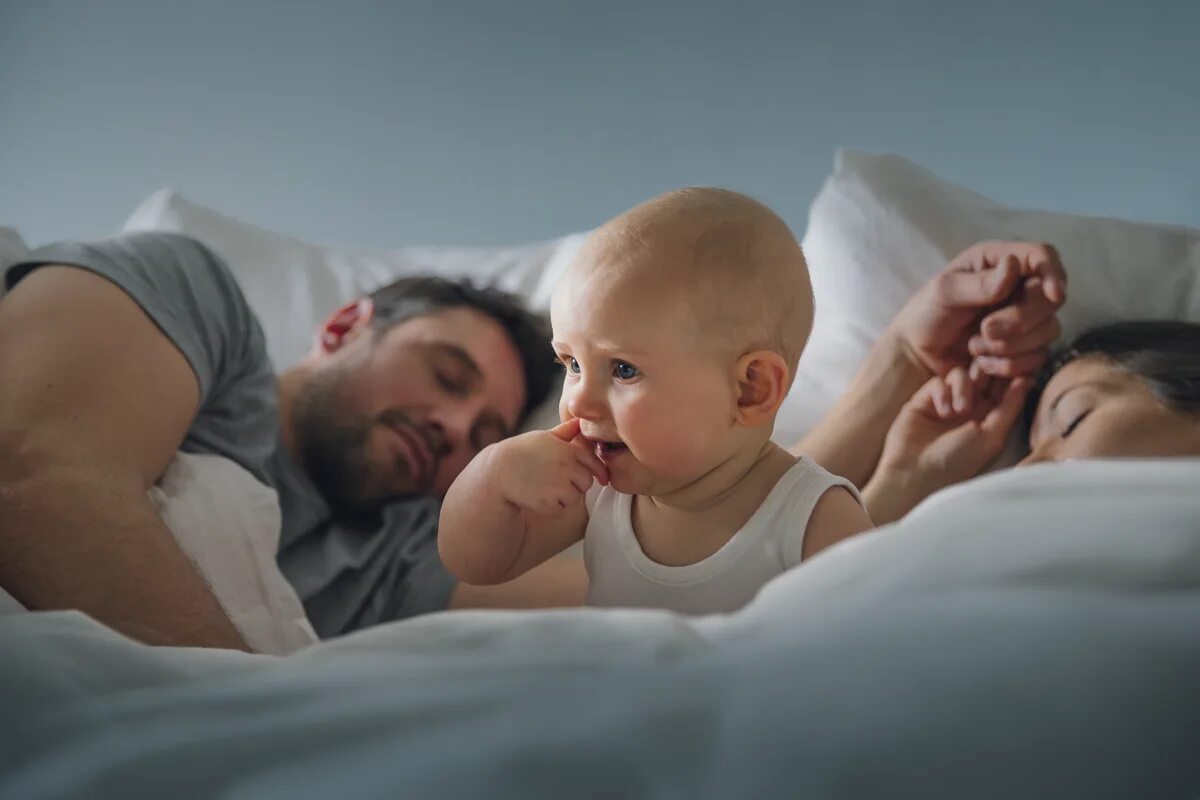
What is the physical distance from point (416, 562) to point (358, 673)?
793mm

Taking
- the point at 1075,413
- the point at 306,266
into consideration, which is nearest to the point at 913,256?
the point at 1075,413

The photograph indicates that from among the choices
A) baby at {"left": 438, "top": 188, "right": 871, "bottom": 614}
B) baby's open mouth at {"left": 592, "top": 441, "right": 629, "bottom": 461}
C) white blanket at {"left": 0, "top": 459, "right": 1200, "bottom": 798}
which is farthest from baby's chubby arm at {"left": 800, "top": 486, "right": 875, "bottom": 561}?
white blanket at {"left": 0, "top": 459, "right": 1200, "bottom": 798}

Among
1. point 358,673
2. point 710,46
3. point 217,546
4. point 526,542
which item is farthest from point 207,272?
point 358,673

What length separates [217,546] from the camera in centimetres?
77

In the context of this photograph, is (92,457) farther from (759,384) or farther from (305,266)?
(305,266)

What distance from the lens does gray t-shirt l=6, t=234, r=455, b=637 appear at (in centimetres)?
85

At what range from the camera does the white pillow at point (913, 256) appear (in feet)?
3.55

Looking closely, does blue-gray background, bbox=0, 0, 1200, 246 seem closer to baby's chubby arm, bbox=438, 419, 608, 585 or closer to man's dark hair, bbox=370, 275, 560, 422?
man's dark hair, bbox=370, 275, 560, 422

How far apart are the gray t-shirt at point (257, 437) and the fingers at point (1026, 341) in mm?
614

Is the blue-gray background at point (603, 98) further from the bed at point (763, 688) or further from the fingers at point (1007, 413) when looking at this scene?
the bed at point (763, 688)

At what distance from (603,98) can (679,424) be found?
32.6 inches

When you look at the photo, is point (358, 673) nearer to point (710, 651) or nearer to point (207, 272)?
point (710, 651)

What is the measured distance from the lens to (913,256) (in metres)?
1.13

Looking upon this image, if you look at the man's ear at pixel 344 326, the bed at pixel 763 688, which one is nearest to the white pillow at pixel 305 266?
the man's ear at pixel 344 326
